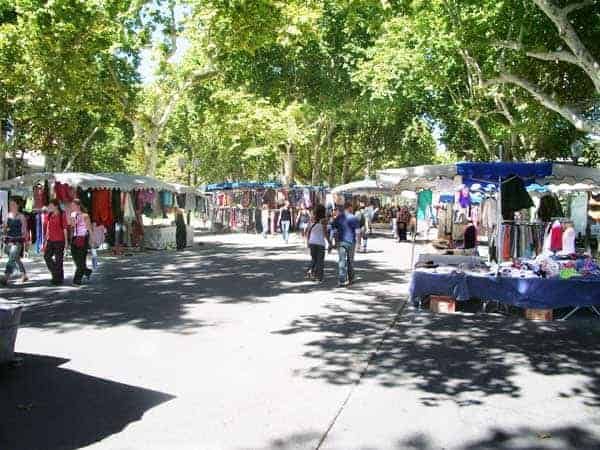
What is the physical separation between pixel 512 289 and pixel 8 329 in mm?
6721

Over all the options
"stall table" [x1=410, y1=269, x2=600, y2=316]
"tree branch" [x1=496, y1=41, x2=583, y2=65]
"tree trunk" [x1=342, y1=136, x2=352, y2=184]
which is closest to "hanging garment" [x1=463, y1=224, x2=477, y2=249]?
"tree branch" [x1=496, y1=41, x2=583, y2=65]

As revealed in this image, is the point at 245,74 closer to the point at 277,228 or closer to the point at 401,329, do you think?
the point at 277,228

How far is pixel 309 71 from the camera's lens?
31.5 meters

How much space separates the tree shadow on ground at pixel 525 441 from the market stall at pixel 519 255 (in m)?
4.65

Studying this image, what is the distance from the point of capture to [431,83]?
24.3 m

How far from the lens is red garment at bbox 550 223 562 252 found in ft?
41.1

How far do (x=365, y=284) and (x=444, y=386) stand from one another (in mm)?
6657

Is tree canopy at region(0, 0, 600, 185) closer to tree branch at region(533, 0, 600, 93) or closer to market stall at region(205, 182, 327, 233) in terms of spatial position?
tree branch at region(533, 0, 600, 93)

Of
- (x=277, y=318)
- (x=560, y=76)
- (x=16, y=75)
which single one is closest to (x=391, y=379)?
(x=277, y=318)

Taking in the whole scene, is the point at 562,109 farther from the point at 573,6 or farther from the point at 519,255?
the point at 519,255

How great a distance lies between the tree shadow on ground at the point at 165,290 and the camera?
805 cm

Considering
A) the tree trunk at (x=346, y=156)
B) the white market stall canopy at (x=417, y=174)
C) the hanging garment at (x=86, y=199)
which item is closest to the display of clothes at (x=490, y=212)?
the white market stall canopy at (x=417, y=174)

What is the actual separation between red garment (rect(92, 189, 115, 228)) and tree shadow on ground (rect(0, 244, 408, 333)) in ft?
6.63

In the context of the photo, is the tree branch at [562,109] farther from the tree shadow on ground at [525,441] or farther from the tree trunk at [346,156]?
the tree trunk at [346,156]
